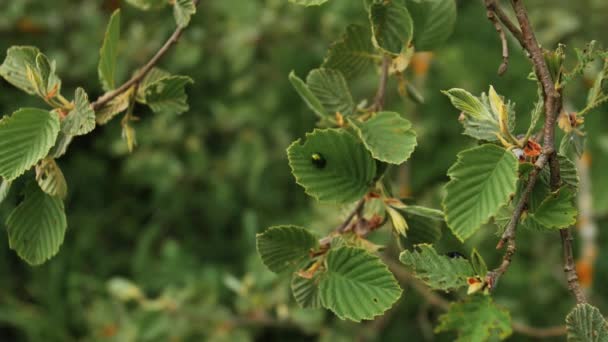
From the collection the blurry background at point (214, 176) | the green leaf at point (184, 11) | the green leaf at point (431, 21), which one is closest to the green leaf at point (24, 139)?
the green leaf at point (184, 11)

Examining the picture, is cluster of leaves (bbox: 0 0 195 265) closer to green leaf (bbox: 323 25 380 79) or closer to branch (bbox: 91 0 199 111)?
branch (bbox: 91 0 199 111)

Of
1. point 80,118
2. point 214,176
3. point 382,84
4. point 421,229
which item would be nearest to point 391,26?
point 382,84

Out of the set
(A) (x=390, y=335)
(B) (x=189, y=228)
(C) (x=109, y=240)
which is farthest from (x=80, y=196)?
(A) (x=390, y=335)

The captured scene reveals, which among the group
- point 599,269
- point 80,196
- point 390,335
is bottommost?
point 599,269

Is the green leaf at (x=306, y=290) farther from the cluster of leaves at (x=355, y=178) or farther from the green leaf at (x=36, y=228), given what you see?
the green leaf at (x=36, y=228)

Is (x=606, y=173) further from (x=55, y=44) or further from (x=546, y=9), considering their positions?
(x=55, y=44)
